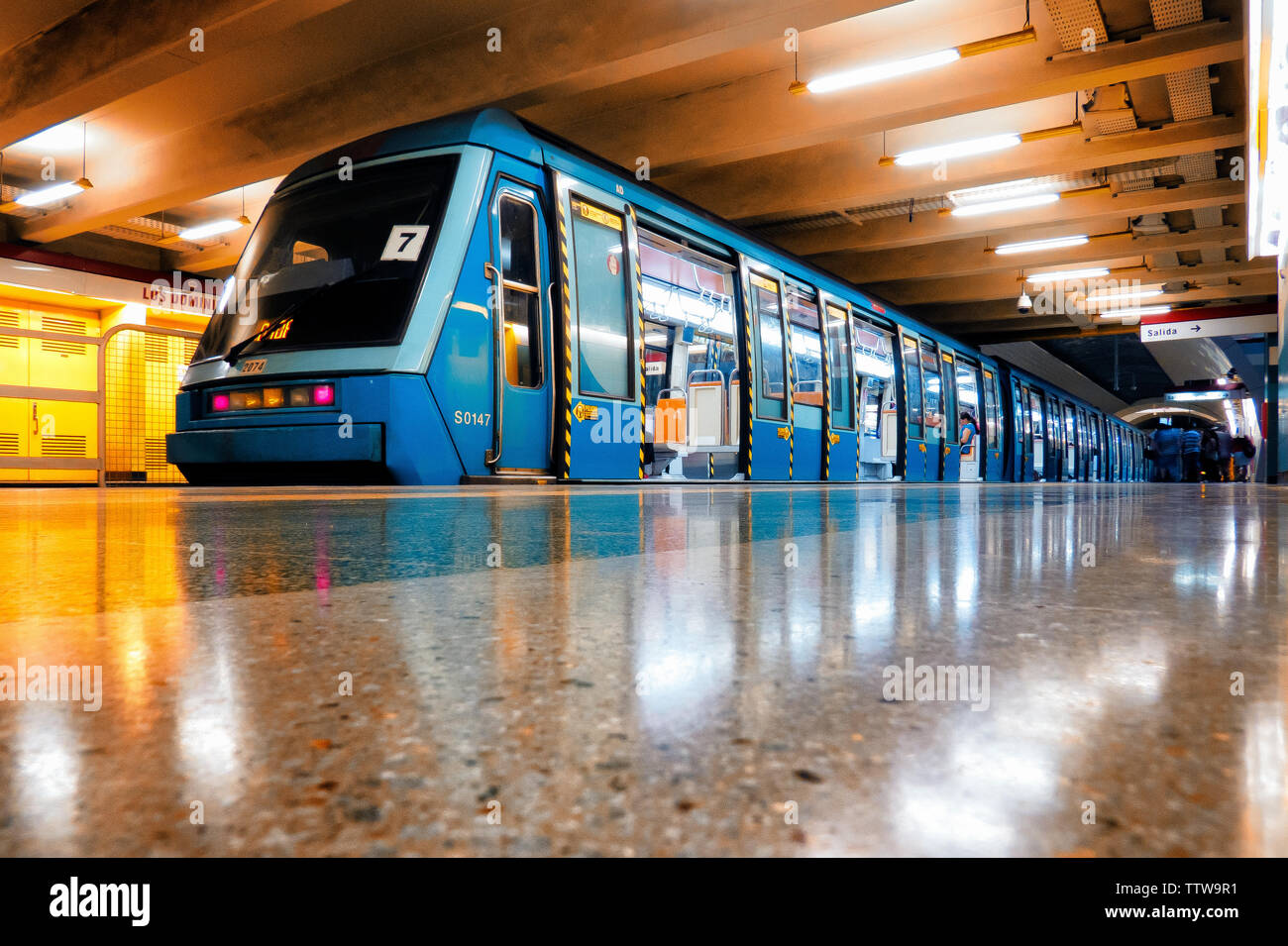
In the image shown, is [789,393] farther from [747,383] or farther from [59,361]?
[59,361]

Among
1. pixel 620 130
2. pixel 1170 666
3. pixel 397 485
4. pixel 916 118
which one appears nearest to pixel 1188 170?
pixel 916 118

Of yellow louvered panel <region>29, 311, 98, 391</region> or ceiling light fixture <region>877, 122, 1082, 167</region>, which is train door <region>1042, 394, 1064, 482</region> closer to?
ceiling light fixture <region>877, 122, 1082, 167</region>

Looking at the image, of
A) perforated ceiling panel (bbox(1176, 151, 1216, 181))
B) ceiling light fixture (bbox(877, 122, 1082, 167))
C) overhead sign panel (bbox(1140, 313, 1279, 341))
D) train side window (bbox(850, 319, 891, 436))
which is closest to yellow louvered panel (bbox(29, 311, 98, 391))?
train side window (bbox(850, 319, 891, 436))

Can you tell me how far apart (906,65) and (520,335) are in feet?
14.9

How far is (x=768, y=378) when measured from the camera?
774 cm

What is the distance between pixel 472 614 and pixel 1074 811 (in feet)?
1.70

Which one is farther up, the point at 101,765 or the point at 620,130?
the point at 620,130

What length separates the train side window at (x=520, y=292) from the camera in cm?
514

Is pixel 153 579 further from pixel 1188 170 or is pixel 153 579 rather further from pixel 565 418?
pixel 1188 170

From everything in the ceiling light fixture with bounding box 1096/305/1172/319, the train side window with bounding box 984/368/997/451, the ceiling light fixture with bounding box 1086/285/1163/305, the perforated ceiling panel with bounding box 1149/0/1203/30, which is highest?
the perforated ceiling panel with bounding box 1149/0/1203/30

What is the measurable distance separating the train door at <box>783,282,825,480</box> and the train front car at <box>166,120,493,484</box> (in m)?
4.10

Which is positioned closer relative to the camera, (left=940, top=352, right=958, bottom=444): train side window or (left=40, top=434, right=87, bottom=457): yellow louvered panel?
(left=40, top=434, right=87, bottom=457): yellow louvered panel

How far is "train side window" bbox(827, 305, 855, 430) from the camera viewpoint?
910 centimetres
